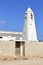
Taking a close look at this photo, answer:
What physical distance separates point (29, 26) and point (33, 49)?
6.96 meters

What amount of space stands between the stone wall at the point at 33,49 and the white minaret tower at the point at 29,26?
5.25m

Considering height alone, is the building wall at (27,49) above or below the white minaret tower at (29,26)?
below

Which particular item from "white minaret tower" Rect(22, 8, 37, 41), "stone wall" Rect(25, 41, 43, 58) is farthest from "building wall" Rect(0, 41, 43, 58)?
"white minaret tower" Rect(22, 8, 37, 41)

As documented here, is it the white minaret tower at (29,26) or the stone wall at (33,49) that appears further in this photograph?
the white minaret tower at (29,26)

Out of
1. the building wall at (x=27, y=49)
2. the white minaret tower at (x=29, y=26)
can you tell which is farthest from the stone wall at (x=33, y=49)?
the white minaret tower at (x=29, y=26)

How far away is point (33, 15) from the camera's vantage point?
3353 cm

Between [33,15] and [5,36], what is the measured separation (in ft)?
19.2

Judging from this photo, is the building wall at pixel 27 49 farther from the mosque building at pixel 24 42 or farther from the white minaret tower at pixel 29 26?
the white minaret tower at pixel 29 26

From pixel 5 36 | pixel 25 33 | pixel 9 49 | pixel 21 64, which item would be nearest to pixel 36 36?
pixel 25 33

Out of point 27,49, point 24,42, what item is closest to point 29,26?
point 24,42

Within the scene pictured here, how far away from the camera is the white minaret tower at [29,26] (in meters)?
33.1

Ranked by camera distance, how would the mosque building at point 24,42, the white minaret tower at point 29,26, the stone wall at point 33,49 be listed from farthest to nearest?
the white minaret tower at point 29,26 < the stone wall at point 33,49 < the mosque building at point 24,42

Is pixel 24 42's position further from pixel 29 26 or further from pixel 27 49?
pixel 29 26

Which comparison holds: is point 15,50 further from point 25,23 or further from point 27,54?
point 25,23
